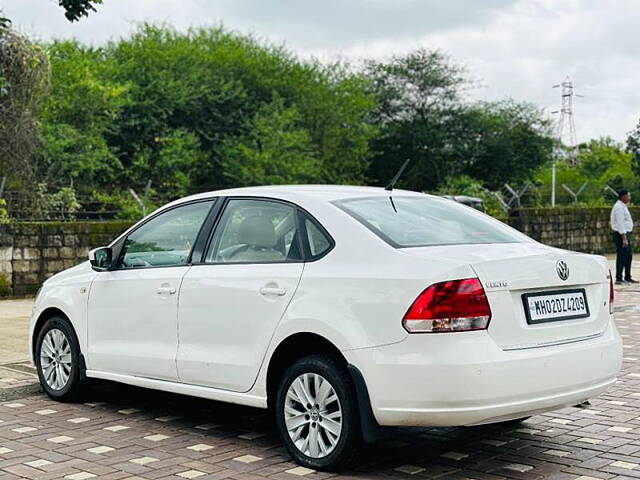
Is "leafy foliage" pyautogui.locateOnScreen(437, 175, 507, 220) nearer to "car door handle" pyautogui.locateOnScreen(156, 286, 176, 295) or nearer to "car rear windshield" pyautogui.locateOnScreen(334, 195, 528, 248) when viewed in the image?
"car rear windshield" pyautogui.locateOnScreen(334, 195, 528, 248)

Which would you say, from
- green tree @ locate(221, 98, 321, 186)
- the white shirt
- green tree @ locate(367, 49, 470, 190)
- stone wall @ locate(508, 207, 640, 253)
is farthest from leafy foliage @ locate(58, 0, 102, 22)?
green tree @ locate(367, 49, 470, 190)

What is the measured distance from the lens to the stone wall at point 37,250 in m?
15.4

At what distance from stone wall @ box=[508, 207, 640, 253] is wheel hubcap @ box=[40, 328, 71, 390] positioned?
1829cm

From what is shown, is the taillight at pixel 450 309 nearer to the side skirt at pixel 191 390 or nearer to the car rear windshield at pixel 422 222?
the car rear windshield at pixel 422 222

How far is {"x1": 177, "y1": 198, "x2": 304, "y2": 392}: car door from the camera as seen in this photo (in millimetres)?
6105

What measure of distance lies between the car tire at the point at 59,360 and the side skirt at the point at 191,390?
0.22 meters

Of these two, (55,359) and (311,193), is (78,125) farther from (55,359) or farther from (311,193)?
(311,193)

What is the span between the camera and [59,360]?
309 inches

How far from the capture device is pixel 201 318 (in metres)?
6.50

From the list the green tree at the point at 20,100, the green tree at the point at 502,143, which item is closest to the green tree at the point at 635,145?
the green tree at the point at 502,143

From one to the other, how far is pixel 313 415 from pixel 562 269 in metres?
1.64

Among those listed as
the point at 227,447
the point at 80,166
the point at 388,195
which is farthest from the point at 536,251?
the point at 80,166

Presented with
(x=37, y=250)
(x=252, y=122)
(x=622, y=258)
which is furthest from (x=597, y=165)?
(x=37, y=250)

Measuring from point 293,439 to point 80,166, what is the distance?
2761 centimetres
